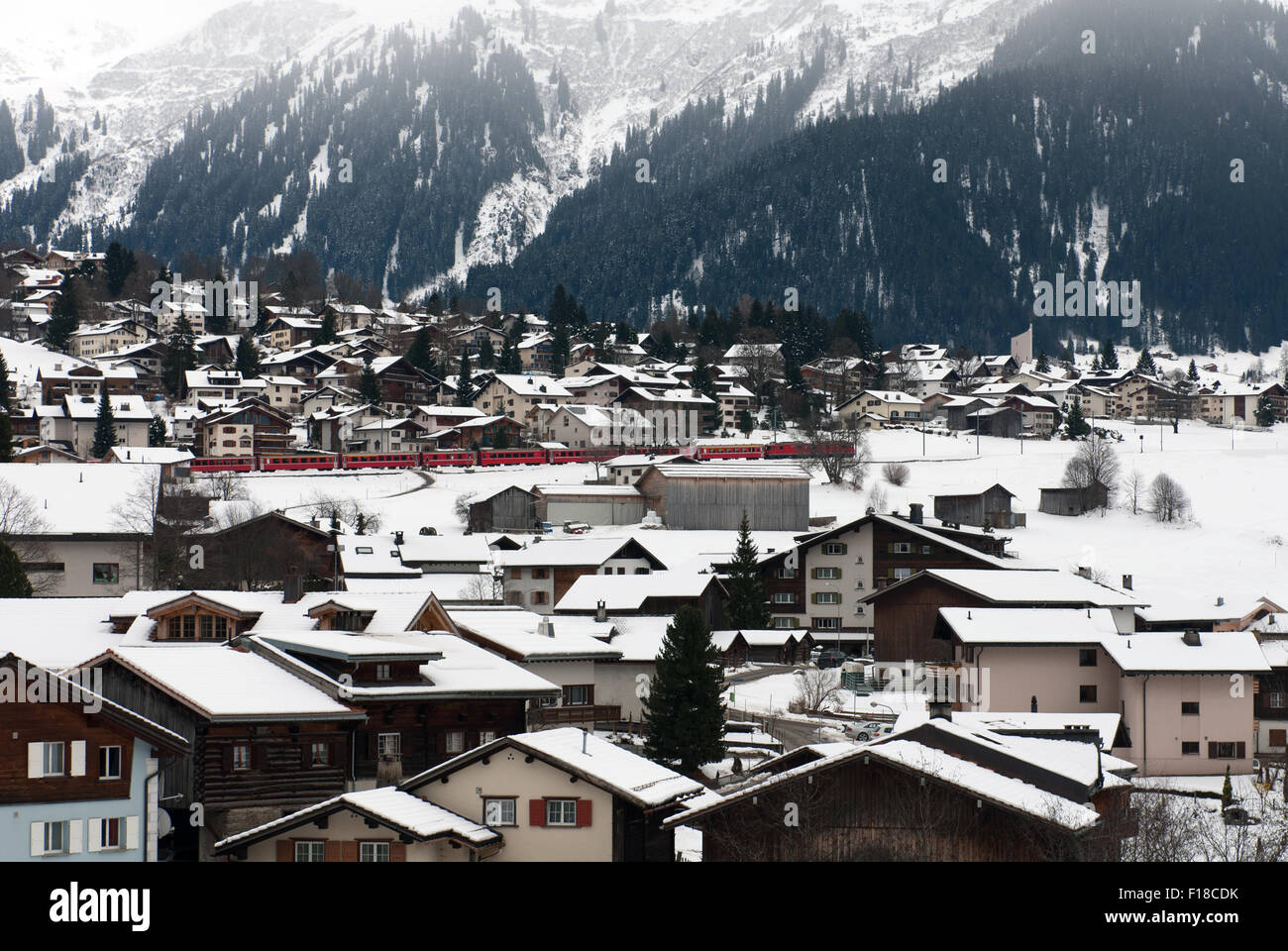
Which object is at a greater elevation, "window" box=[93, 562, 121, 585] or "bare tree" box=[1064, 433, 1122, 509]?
"bare tree" box=[1064, 433, 1122, 509]

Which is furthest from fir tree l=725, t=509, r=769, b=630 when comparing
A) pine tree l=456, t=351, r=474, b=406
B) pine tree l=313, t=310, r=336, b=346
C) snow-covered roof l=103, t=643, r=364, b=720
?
pine tree l=313, t=310, r=336, b=346

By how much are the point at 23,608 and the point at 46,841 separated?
1547cm

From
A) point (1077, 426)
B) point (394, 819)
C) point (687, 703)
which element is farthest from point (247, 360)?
point (394, 819)

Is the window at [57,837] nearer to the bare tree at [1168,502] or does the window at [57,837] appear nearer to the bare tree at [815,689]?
the bare tree at [815,689]

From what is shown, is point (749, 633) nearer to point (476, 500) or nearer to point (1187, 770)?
point (1187, 770)

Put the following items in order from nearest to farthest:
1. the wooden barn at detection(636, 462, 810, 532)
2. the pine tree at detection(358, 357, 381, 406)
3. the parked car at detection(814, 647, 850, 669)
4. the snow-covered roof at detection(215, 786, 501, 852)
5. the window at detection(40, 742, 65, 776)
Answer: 1. the window at detection(40, 742, 65, 776)
2. the snow-covered roof at detection(215, 786, 501, 852)
3. the parked car at detection(814, 647, 850, 669)
4. the wooden barn at detection(636, 462, 810, 532)
5. the pine tree at detection(358, 357, 381, 406)

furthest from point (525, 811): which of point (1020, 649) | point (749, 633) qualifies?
point (749, 633)

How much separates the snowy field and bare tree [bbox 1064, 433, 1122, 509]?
1148mm

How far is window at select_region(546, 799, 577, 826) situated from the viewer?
A: 904 inches

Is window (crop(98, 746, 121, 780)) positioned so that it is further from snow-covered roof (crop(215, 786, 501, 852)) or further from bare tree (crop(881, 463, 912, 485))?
bare tree (crop(881, 463, 912, 485))

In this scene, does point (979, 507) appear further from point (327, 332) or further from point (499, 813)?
point (327, 332)

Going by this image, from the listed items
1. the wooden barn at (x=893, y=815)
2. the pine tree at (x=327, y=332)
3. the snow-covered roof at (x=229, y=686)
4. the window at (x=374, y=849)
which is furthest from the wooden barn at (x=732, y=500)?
the pine tree at (x=327, y=332)

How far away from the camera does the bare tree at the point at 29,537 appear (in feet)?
166

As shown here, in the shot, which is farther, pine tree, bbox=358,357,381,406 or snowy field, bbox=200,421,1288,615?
pine tree, bbox=358,357,381,406
